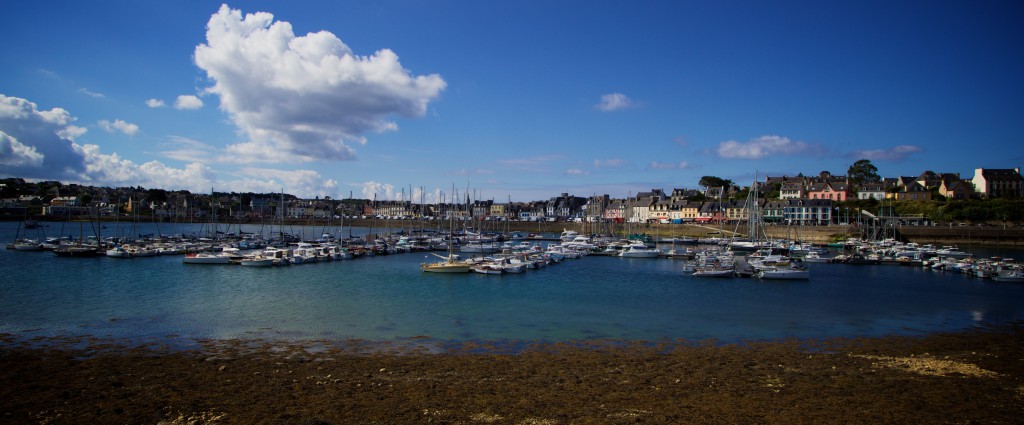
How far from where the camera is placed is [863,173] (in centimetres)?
10881

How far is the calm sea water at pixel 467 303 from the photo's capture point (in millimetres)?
20016

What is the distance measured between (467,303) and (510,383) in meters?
13.7

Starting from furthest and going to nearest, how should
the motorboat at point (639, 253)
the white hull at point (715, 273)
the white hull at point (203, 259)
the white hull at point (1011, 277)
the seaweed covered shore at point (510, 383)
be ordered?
1. the motorboat at point (639, 253)
2. the white hull at point (203, 259)
3. the white hull at point (715, 273)
4. the white hull at point (1011, 277)
5. the seaweed covered shore at point (510, 383)

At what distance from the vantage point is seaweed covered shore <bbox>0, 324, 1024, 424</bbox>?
35.2 feet

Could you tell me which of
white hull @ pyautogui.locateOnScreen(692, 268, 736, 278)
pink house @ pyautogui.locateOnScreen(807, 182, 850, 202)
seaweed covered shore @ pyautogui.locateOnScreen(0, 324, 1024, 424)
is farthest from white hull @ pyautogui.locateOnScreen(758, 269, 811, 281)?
pink house @ pyautogui.locateOnScreen(807, 182, 850, 202)

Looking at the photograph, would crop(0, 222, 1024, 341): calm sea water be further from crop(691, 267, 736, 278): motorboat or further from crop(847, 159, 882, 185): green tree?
crop(847, 159, 882, 185): green tree

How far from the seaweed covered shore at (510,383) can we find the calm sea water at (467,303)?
2.48 meters

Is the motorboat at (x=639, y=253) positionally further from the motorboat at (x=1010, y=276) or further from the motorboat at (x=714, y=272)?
the motorboat at (x=1010, y=276)

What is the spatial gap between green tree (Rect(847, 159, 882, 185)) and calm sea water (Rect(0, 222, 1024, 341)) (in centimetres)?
7746

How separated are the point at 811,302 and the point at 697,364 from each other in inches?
650

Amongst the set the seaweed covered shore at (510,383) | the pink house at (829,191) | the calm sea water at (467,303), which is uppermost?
the pink house at (829,191)

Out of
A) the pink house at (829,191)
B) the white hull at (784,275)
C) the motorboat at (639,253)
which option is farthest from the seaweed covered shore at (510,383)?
the pink house at (829,191)

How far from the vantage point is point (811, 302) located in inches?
1109

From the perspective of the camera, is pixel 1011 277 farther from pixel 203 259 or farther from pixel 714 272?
pixel 203 259
